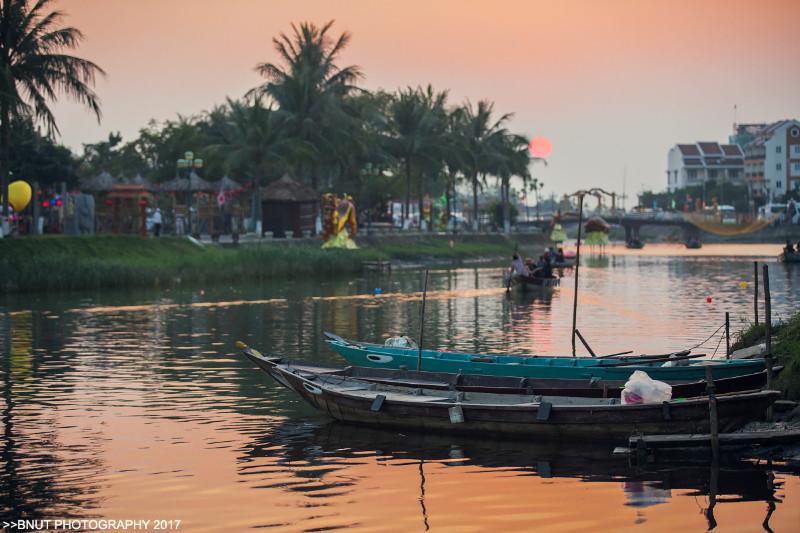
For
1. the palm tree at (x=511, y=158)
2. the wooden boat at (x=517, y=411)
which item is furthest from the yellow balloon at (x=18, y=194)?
the palm tree at (x=511, y=158)

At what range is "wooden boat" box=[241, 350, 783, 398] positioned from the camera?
70.8 ft

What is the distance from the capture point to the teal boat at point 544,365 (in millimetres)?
22864

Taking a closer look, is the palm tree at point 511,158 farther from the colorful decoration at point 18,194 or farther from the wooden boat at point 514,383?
the wooden boat at point 514,383

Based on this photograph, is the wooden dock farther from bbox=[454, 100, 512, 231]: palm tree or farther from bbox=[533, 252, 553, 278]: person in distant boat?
bbox=[454, 100, 512, 231]: palm tree

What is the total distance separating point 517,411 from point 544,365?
4208 mm

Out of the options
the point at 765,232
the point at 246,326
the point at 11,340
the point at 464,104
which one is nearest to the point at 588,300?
the point at 246,326

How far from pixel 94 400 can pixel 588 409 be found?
11469mm

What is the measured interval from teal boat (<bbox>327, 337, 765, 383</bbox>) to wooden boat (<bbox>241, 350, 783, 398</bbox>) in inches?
19.3

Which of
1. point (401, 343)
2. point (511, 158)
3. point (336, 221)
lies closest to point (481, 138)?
point (511, 158)

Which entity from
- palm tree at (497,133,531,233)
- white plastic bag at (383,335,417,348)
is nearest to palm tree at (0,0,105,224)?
white plastic bag at (383,335,417,348)

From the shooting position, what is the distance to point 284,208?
81812 millimetres

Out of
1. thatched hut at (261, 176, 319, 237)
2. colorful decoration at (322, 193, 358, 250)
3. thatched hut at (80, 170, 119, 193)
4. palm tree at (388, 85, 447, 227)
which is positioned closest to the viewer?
thatched hut at (80, 170, 119, 193)

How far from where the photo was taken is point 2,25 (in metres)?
53.1

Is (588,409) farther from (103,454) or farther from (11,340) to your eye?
(11,340)
